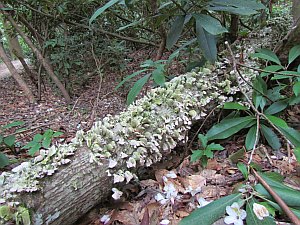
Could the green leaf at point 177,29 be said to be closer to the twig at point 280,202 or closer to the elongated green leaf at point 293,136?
the elongated green leaf at point 293,136

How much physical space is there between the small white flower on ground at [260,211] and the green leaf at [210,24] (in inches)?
30.1

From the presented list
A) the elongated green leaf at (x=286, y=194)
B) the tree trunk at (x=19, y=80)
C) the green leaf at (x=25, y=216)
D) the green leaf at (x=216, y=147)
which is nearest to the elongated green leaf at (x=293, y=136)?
the green leaf at (x=216, y=147)

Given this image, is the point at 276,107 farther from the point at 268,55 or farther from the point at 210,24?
the point at 210,24

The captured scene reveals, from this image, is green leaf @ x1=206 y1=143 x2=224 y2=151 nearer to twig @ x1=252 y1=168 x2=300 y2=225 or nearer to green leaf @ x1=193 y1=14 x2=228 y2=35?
twig @ x1=252 y1=168 x2=300 y2=225

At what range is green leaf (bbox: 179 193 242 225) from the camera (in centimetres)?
69

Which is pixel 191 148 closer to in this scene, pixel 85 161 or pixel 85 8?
pixel 85 161

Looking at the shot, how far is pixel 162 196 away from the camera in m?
1.00

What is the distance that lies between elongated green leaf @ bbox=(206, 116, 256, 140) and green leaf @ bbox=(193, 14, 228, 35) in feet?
1.28

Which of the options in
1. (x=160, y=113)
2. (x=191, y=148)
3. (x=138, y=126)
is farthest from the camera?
(x=191, y=148)

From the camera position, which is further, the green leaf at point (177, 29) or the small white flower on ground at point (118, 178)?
the green leaf at point (177, 29)

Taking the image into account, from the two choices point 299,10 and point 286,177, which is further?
point 299,10

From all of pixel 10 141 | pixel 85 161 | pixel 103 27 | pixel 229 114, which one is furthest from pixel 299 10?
pixel 103 27

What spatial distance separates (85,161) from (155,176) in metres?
0.35

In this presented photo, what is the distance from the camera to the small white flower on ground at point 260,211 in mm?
679
